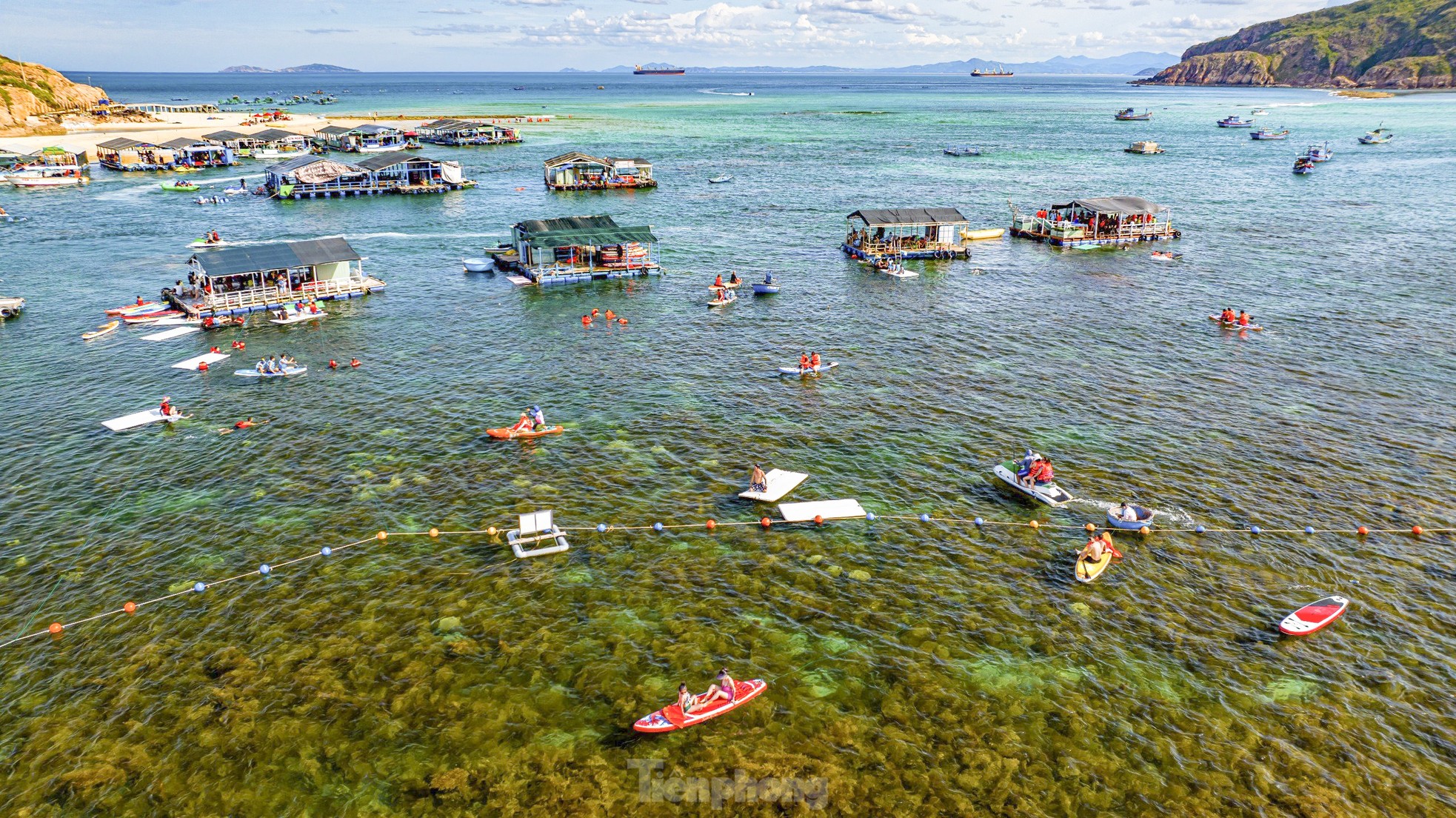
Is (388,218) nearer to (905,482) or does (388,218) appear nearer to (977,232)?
(977,232)

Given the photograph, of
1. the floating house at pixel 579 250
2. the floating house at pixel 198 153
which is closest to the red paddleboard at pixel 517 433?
the floating house at pixel 579 250

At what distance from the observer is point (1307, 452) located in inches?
1896

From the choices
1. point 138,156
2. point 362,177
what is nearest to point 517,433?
point 362,177

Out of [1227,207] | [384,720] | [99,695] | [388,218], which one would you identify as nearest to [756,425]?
[384,720]

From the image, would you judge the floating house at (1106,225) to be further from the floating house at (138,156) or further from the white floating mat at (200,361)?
the floating house at (138,156)

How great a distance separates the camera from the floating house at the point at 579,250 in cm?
8500

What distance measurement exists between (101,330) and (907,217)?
7940 centimetres

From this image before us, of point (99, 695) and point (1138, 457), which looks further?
point (1138, 457)

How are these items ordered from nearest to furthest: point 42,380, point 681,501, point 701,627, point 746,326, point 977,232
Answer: point 701,627
point 681,501
point 42,380
point 746,326
point 977,232

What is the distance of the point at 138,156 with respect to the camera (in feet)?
528

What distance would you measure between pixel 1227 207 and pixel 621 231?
98.6 metres

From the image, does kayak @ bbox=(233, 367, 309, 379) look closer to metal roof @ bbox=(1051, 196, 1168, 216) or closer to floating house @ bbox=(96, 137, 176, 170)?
metal roof @ bbox=(1051, 196, 1168, 216)

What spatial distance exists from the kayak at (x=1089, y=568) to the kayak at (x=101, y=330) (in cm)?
7633

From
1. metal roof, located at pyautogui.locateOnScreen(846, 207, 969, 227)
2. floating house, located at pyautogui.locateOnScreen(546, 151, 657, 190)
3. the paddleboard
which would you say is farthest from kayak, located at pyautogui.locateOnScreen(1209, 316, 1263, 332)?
floating house, located at pyautogui.locateOnScreen(546, 151, 657, 190)
